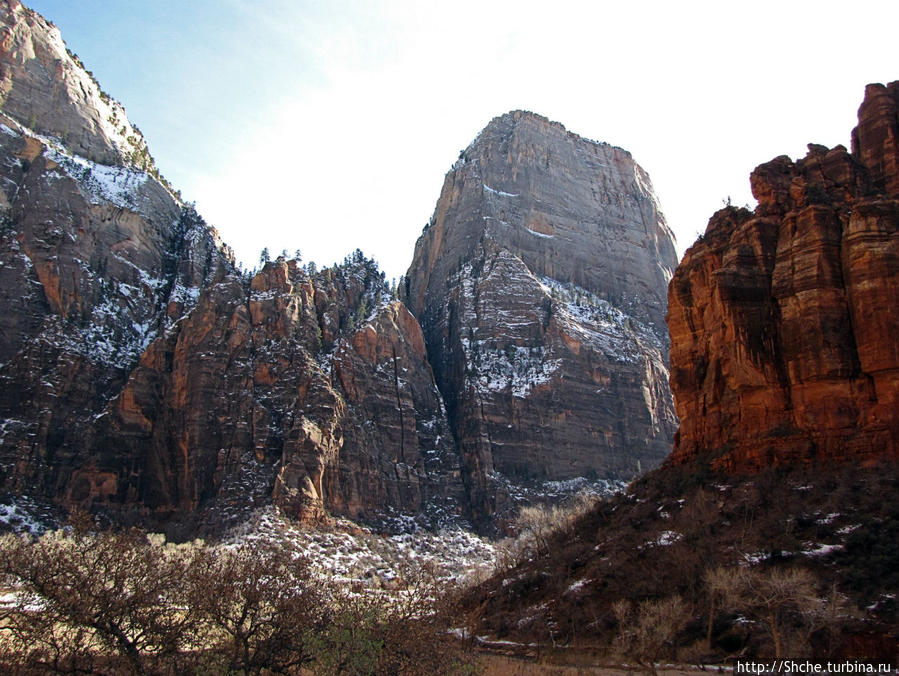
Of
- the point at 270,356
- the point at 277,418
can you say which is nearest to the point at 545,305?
the point at 270,356

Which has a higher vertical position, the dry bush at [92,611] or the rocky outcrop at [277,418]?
the rocky outcrop at [277,418]

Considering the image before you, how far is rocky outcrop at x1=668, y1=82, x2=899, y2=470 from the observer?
139 ft

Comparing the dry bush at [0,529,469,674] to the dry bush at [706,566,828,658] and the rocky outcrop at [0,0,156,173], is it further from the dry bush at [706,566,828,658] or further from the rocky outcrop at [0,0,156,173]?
the rocky outcrop at [0,0,156,173]

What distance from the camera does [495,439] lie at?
410 ft

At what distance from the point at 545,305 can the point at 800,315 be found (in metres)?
97.6

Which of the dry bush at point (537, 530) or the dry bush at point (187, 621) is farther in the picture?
the dry bush at point (537, 530)

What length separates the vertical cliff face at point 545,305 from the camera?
419 feet

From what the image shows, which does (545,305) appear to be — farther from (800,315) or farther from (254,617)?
(254,617)

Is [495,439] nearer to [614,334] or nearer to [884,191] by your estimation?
[614,334]

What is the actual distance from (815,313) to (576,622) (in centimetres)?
2315

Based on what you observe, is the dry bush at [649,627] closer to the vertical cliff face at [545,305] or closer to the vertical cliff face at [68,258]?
the vertical cliff face at [68,258]

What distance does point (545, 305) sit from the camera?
14288 centimetres

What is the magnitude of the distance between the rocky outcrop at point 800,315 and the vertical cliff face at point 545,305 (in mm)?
68510

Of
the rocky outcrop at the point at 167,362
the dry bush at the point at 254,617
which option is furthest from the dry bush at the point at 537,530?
the dry bush at the point at 254,617
